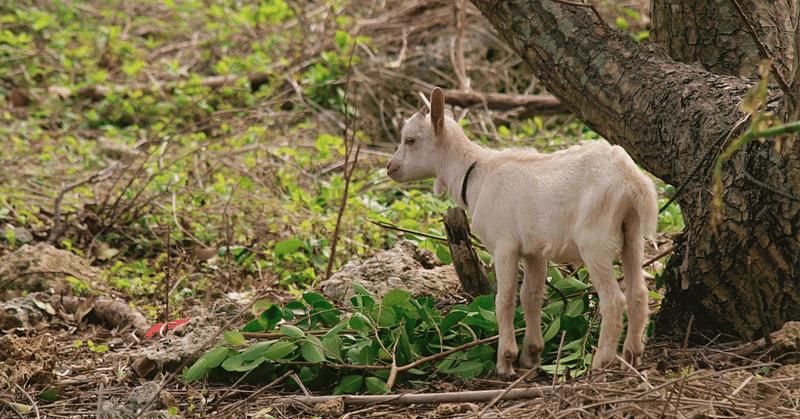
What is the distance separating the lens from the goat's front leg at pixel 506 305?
3.74 meters

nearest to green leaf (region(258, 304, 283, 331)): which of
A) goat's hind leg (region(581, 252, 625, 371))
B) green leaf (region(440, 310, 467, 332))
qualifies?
green leaf (region(440, 310, 467, 332))

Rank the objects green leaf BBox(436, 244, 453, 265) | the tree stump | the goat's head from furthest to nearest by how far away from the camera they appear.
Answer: green leaf BBox(436, 244, 453, 265), the tree stump, the goat's head

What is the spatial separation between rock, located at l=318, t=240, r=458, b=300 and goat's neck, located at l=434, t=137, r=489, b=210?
824mm

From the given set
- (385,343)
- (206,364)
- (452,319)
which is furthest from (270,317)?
(452,319)

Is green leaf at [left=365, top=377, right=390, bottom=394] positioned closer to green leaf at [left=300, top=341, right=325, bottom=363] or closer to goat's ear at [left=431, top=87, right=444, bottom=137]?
green leaf at [left=300, top=341, right=325, bottom=363]

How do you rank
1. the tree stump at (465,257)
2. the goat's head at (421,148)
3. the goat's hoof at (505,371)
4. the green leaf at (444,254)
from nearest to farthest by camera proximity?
1. the goat's hoof at (505,371)
2. the goat's head at (421,148)
3. the tree stump at (465,257)
4. the green leaf at (444,254)

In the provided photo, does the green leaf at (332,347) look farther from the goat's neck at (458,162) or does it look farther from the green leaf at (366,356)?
the goat's neck at (458,162)

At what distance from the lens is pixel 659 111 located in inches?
155

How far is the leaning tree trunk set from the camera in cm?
354

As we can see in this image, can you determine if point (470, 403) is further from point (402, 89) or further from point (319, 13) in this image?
point (319, 13)

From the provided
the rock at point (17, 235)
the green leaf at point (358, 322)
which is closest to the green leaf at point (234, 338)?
the green leaf at point (358, 322)

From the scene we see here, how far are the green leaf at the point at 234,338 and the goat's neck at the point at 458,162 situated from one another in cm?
132

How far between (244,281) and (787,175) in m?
4.07

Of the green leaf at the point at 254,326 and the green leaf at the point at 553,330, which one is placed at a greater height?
the green leaf at the point at 553,330
